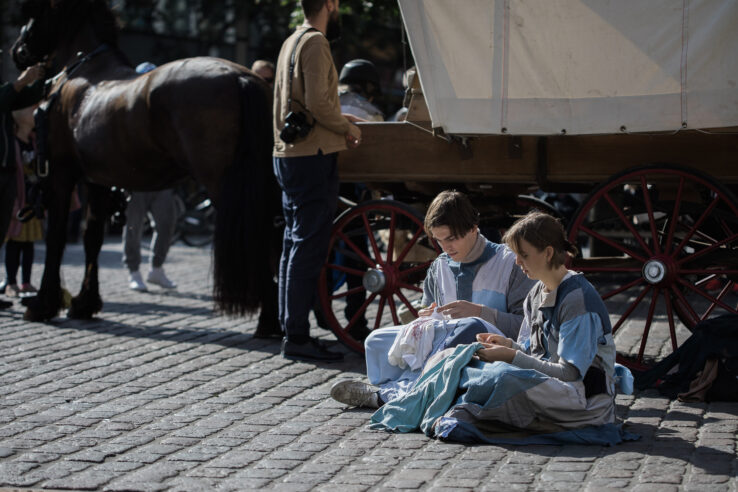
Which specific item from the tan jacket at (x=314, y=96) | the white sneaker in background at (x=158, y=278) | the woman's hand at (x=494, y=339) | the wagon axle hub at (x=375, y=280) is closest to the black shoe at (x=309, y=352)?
the wagon axle hub at (x=375, y=280)

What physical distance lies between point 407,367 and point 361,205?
1.62 metres

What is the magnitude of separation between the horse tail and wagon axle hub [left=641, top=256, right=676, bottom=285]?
2379 mm

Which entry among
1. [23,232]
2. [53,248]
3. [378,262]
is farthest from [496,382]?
[23,232]

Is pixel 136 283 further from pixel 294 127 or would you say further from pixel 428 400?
pixel 428 400

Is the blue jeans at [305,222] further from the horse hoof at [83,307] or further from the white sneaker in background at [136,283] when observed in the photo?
the white sneaker in background at [136,283]

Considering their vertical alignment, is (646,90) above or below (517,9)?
below

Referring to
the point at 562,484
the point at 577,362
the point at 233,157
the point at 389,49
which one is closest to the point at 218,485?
the point at 562,484

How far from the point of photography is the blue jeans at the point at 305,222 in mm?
6016

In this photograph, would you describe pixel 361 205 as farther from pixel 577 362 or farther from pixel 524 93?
pixel 577 362

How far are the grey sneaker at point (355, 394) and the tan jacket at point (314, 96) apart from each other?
161 cm

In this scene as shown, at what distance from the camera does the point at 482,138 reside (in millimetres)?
5809

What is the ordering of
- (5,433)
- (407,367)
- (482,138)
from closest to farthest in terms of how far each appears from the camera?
(5,433), (407,367), (482,138)

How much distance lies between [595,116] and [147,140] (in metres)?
3.21

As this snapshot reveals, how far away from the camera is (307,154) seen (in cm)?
598
